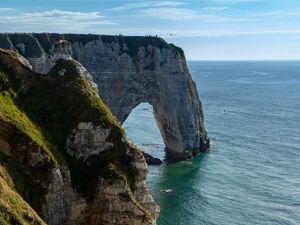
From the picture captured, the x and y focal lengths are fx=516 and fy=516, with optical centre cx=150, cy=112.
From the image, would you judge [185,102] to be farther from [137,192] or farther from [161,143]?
[137,192]

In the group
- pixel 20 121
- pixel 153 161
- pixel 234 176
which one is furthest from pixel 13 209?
pixel 153 161

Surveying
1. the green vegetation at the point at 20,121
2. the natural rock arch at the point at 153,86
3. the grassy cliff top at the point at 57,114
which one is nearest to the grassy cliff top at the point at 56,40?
the natural rock arch at the point at 153,86

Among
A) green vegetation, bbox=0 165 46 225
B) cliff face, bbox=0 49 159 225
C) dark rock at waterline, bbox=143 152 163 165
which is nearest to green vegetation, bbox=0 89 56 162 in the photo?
cliff face, bbox=0 49 159 225

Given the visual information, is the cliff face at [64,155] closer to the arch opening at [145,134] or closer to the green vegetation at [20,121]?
the green vegetation at [20,121]

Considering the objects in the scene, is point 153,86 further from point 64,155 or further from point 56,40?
point 64,155

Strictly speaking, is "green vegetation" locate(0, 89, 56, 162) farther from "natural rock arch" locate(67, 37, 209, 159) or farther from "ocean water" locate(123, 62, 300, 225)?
"natural rock arch" locate(67, 37, 209, 159)
